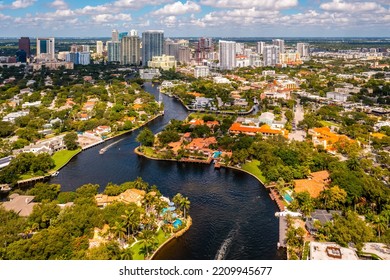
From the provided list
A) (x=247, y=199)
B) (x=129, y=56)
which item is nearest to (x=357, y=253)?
(x=247, y=199)

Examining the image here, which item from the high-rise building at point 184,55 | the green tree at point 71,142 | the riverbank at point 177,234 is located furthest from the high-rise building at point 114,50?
the riverbank at point 177,234

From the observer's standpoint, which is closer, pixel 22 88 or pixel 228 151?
pixel 228 151

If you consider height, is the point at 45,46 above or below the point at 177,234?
above

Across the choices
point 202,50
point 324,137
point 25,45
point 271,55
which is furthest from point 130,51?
point 324,137

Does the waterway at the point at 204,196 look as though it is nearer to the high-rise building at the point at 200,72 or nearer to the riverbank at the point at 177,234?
the riverbank at the point at 177,234

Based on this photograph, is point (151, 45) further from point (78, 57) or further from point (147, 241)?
point (147, 241)

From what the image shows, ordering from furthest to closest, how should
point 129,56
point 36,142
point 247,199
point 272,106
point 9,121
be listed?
point 129,56 → point 272,106 → point 9,121 → point 36,142 → point 247,199

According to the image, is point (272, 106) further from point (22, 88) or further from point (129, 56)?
point (129, 56)
